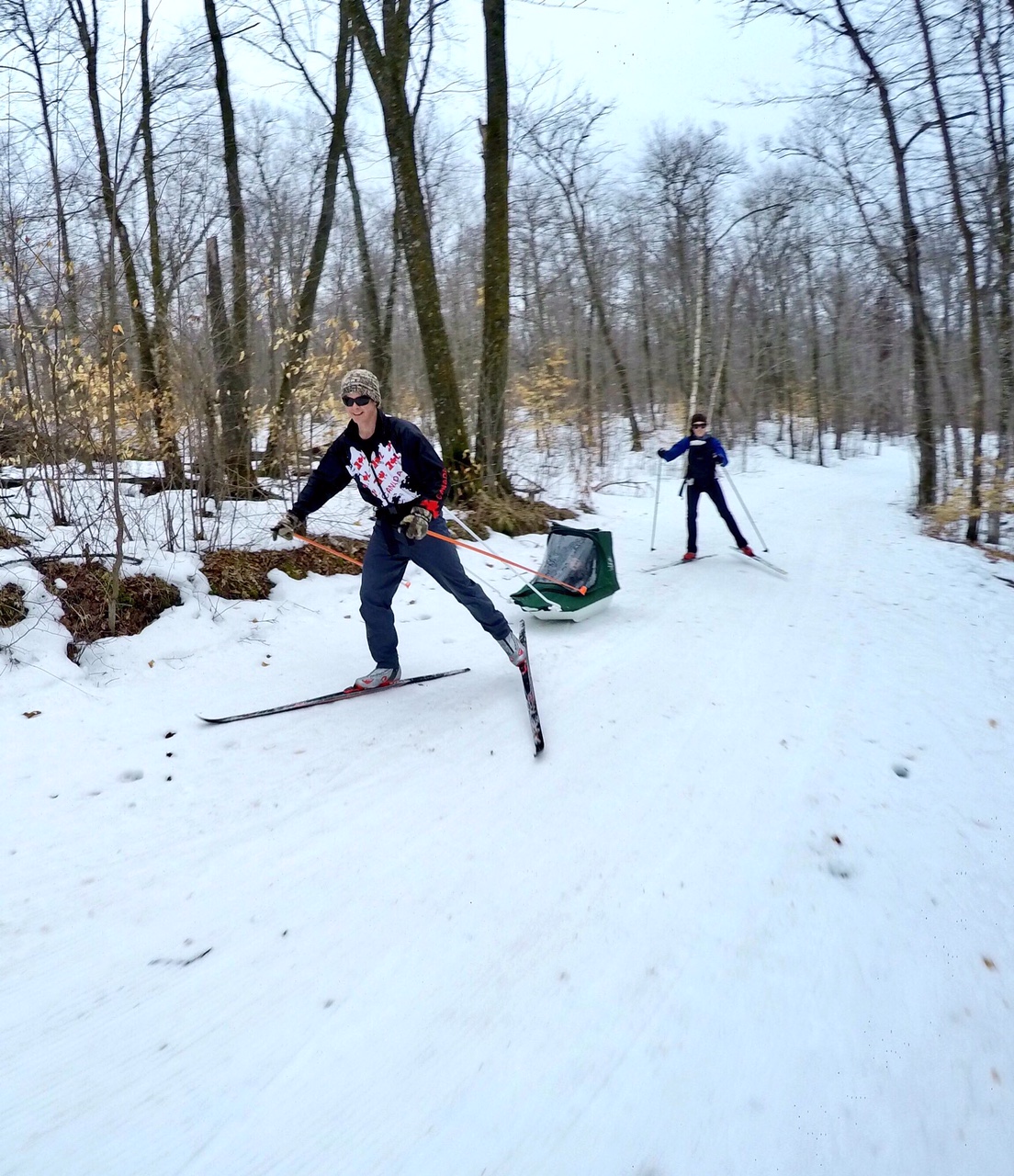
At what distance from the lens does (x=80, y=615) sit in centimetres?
486

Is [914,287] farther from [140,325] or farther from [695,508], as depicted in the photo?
[140,325]

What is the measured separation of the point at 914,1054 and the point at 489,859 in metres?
1.63

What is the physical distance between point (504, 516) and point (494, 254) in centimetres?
379

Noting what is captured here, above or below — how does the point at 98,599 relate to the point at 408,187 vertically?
below

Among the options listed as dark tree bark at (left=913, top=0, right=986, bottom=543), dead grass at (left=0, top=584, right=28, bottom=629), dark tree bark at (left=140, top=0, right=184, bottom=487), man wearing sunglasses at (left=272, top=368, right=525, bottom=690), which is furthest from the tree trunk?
dead grass at (left=0, top=584, right=28, bottom=629)

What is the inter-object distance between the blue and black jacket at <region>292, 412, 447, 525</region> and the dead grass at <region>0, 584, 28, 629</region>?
220cm


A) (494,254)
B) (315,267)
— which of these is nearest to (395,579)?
(494,254)

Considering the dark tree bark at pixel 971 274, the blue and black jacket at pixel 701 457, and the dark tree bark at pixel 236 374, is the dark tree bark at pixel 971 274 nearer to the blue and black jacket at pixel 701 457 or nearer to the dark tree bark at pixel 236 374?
the blue and black jacket at pixel 701 457

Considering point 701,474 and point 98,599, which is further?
point 701,474

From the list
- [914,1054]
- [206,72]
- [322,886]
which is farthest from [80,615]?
[206,72]

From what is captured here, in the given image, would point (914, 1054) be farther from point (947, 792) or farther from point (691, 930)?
point (947, 792)

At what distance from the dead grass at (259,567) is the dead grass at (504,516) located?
7.25 ft

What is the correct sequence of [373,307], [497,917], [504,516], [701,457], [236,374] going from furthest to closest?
[373,307], [504,516], [701,457], [236,374], [497,917]

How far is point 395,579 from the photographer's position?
15.6 ft
